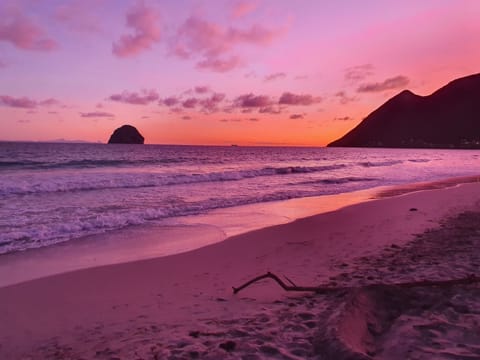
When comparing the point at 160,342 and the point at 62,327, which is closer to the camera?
the point at 160,342

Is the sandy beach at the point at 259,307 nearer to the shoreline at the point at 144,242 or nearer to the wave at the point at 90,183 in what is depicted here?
the shoreline at the point at 144,242

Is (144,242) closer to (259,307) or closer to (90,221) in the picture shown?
(90,221)

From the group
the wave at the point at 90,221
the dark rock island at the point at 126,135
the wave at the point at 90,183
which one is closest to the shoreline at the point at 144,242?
the wave at the point at 90,221

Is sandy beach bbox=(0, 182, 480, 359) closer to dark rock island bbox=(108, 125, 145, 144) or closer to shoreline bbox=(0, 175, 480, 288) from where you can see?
Result: shoreline bbox=(0, 175, 480, 288)

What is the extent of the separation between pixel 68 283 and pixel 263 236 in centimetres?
539

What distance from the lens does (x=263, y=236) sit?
413 inches

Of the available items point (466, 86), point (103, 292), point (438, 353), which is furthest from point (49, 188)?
point (466, 86)

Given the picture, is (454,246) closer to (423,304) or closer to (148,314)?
(423,304)

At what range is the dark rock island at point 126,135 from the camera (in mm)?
158250

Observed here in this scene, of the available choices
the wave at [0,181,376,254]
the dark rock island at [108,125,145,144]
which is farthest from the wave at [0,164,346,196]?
the dark rock island at [108,125,145,144]

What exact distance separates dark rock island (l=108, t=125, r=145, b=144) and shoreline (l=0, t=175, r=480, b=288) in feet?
498

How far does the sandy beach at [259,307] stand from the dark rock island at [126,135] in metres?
158

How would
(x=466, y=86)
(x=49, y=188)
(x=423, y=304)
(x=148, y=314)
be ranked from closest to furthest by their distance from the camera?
(x=423, y=304), (x=148, y=314), (x=49, y=188), (x=466, y=86)

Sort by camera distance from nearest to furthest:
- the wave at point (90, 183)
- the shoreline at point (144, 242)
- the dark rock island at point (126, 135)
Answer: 1. the shoreline at point (144, 242)
2. the wave at point (90, 183)
3. the dark rock island at point (126, 135)
